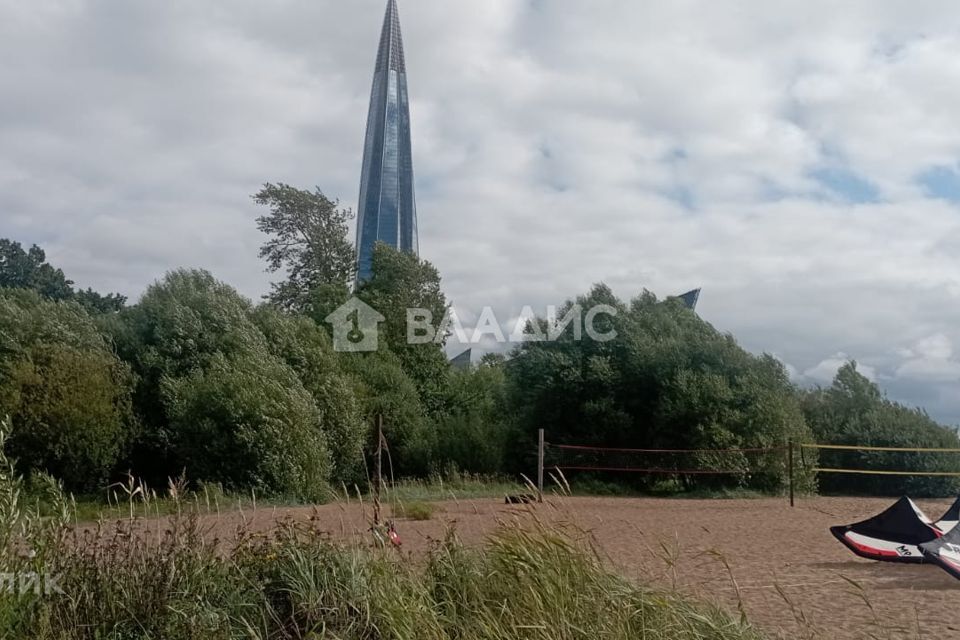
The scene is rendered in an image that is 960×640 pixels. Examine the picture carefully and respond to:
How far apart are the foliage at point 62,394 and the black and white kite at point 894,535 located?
1733 centimetres

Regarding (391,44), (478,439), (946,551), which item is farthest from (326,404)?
(391,44)

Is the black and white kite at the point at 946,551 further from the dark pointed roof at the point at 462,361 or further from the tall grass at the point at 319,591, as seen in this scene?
the dark pointed roof at the point at 462,361

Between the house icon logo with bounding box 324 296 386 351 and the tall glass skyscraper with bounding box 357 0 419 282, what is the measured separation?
31828mm

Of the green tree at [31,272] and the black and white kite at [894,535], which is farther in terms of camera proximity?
the green tree at [31,272]

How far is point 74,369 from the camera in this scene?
20.3 m

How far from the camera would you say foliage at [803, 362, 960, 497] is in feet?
64.1

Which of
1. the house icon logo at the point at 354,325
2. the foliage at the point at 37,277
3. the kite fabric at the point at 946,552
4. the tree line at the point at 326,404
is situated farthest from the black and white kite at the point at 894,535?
the foliage at the point at 37,277

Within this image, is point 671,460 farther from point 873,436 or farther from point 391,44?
point 391,44

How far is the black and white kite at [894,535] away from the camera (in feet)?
23.7

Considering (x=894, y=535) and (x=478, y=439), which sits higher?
(x=478, y=439)

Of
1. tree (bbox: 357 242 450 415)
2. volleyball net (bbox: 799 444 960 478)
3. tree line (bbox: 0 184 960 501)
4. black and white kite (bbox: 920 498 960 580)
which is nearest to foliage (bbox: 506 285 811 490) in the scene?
tree line (bbox: 0 184 960 501)

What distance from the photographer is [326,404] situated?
75.9ft

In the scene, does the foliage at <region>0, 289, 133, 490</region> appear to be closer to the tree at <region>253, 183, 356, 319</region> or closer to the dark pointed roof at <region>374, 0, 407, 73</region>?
the tree at <region>253, 183, 356, 319</region>

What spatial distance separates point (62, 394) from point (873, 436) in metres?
19.2
